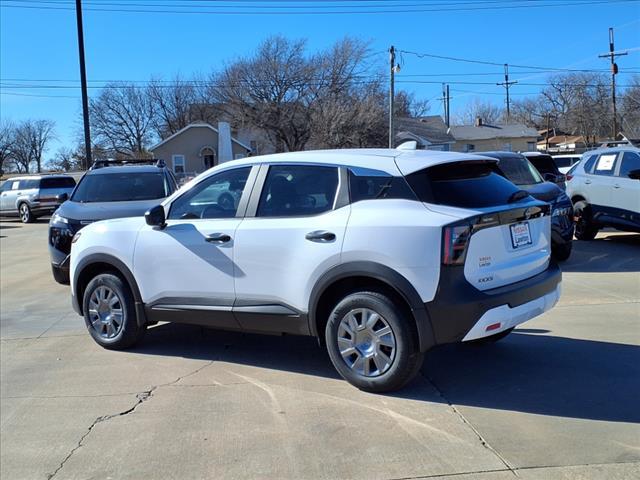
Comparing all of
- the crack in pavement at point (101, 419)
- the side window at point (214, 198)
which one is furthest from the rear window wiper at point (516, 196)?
the crack in pavement at point (101, 419)

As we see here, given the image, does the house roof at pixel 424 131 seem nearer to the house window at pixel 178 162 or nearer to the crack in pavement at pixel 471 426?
the house window at pixel 178 162

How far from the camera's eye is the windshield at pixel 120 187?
9.57 meters

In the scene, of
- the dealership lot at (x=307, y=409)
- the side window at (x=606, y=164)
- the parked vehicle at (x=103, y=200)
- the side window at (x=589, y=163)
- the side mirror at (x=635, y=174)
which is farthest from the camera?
the side window at (x=589, y=163)

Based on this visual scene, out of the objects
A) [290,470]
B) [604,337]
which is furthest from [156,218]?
[604,337]

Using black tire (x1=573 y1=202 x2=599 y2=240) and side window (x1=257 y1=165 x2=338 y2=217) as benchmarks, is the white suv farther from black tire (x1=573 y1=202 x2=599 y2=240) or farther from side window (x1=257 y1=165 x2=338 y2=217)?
black tire (x1=573 y1=202 x2=599 y2=240)

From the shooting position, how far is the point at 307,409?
429 centimetres

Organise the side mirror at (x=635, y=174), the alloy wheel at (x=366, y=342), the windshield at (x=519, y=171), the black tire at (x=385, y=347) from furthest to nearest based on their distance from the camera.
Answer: the side mirror at (x=635, y=174) → the windshield at (x=519, y=171) → the alloy wheel at (x=366, y=342) → the black tire at (x=385, y=347)

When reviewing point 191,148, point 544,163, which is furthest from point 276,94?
point 544,163

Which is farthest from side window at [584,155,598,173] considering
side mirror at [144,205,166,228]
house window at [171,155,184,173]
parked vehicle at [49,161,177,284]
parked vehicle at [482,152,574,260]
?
house window at [171,155,184,173]

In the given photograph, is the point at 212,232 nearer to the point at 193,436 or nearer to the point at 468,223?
the point at 193,436

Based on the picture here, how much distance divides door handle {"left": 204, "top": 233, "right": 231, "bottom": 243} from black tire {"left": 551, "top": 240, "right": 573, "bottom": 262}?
6.76 meters

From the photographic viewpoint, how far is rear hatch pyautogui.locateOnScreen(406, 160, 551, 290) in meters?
4.08

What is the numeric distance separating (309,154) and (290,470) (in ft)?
8.46

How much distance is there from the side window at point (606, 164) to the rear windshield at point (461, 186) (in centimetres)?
779
